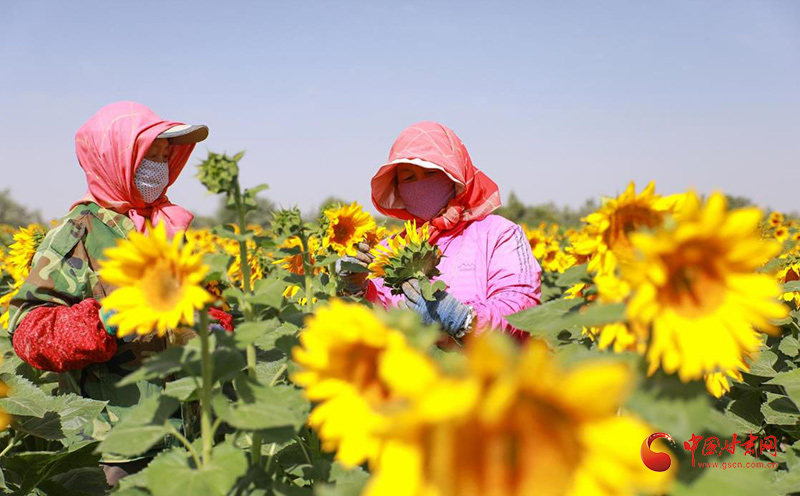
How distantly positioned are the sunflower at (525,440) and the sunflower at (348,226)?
1971mm

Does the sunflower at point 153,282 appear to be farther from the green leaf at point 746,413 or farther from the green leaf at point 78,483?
the green leaf at point 746,413

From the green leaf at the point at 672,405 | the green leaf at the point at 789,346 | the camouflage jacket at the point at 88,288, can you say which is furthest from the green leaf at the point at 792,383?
the camouflage jacket at the point at 88,288

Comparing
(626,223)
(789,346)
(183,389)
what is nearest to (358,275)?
(183,389)

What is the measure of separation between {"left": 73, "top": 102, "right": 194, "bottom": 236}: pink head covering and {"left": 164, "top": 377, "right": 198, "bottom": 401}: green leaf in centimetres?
131

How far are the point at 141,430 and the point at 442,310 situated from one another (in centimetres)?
137

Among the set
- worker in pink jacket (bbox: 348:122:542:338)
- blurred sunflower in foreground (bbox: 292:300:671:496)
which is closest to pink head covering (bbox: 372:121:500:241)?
worker in pink jacket (bbox: 348:122:542:338)

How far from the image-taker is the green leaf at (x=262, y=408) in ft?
3.69

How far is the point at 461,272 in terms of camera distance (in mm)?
2854

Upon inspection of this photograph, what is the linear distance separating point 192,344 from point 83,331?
3.98 ft

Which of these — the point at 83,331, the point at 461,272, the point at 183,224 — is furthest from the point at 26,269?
the point at 461,272

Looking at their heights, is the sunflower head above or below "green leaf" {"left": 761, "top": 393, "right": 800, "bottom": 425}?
above

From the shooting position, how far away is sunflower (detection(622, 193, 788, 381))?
0.80 meters

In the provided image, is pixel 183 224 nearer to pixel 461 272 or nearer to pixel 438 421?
pixel 461 272

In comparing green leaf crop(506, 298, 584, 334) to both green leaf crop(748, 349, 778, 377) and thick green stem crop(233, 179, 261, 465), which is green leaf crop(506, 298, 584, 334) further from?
green leaf crop(748, 349, 778, 377)
